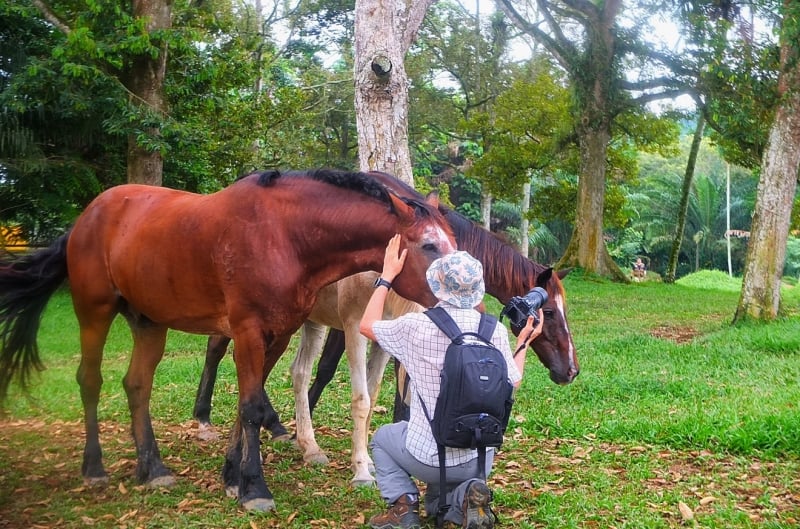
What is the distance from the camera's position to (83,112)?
13.0 metres

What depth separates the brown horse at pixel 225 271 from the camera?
4520 mm

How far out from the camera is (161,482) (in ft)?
16.6

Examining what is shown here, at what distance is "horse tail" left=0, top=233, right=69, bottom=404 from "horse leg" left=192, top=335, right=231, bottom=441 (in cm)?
135

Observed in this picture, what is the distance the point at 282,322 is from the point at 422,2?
586cm

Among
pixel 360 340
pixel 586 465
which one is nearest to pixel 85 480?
pixel 360 340

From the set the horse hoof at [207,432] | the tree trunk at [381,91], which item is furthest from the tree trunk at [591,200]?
the horse hoof at [207,432]

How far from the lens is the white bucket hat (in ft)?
11.4

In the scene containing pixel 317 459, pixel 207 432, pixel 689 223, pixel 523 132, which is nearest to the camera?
pixel 317 459

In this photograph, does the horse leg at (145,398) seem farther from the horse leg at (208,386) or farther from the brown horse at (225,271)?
the horse leg at (208,386)

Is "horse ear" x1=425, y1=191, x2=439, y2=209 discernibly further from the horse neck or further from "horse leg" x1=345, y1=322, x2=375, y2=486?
"horse leg" x1=345, y1=322, x2=375, y2=486

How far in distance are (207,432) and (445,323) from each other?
362cm

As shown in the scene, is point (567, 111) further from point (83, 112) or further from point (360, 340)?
point (360, 340)

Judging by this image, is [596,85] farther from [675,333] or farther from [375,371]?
[375,371]

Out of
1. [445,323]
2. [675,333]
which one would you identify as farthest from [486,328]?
[675,333]
